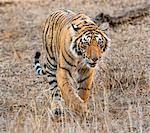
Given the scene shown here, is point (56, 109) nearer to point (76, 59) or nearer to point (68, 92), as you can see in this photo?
point (68, 92)

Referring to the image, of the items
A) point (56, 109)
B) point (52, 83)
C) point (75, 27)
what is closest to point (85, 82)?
point (56, 109)

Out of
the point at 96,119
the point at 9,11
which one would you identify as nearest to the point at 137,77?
the point at 96,119

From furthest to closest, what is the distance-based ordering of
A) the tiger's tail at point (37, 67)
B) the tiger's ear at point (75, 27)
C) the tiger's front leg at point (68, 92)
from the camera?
the tiger's tail at point (37, 67) → the tiger's ear at point (75, 27) → the tiger's front leg at point (68, 92)

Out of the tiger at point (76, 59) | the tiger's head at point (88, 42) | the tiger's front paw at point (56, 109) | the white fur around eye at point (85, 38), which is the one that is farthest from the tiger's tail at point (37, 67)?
the white fur around eye at point (85, 38)

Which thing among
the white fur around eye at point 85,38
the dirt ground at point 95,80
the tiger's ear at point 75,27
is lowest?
the dirt ground at point 95,80

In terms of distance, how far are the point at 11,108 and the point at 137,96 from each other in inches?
46.0

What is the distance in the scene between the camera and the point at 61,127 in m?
5.32

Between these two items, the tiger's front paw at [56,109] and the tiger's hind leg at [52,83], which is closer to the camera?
the tiger's front paw at [56,109]

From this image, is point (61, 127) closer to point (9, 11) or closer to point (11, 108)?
point (11, 108)

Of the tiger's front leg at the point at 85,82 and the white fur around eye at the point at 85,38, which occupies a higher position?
the white fur around eye at the point at 85,38

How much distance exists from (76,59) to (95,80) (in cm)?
84

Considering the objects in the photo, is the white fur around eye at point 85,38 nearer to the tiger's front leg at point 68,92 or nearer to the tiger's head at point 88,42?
the tiger's head at point 88,42

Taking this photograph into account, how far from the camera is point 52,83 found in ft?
22.4

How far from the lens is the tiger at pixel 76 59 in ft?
19.2
